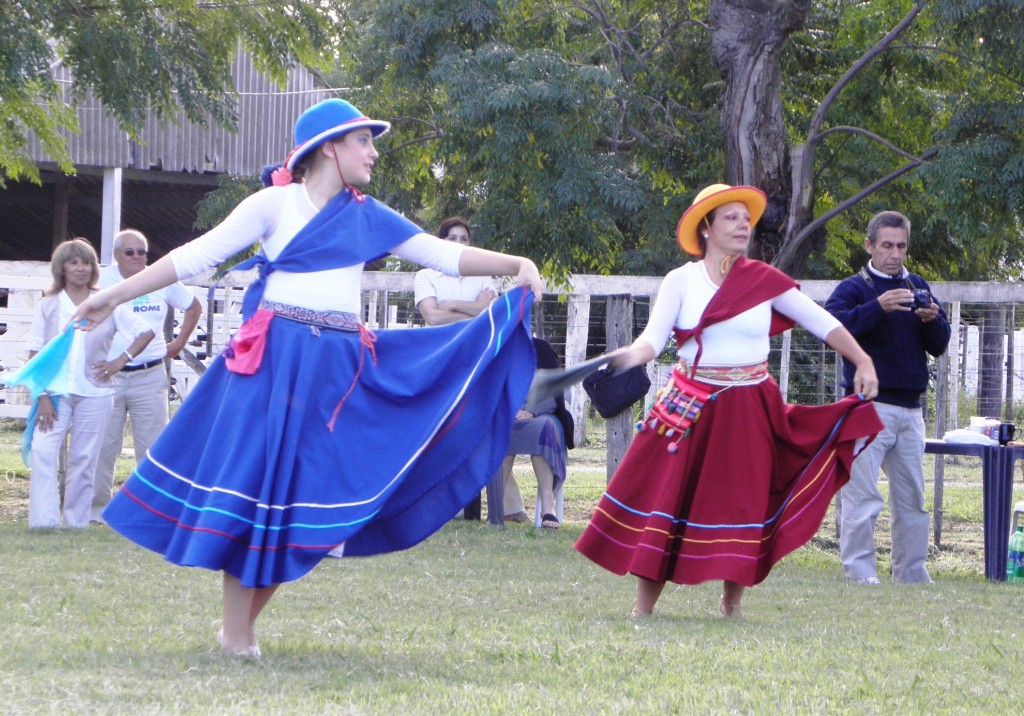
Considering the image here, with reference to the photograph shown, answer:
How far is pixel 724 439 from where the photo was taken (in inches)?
227

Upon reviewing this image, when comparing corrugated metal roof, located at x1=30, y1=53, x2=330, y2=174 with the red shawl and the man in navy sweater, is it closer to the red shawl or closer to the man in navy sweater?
the man in navy sweater

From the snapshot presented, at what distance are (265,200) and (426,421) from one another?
944 mm

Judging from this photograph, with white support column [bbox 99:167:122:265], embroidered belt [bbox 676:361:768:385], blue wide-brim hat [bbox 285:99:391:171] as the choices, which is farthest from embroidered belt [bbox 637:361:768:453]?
white support column [bbox 99:167:122:265]

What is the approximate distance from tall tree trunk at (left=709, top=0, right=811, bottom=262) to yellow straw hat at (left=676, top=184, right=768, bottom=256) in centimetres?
533

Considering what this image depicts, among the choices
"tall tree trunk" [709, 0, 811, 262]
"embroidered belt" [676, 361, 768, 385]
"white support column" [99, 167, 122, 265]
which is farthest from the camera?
"white support column" [99, 167, 122, 265]

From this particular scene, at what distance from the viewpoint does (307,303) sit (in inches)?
182

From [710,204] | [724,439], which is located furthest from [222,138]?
[724,439]

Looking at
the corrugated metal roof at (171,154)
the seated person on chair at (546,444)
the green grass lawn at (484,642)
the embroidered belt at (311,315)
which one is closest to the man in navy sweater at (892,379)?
the green grass lawn at (484,642)

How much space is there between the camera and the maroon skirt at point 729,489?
18.7 feet

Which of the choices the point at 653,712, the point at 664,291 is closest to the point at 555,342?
the point at 664,291

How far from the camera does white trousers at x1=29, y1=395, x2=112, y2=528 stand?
905cm

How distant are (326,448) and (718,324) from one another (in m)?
1.99

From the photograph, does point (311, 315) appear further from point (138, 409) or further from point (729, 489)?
point (138, 409)

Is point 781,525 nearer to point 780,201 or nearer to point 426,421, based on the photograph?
point 426,421
